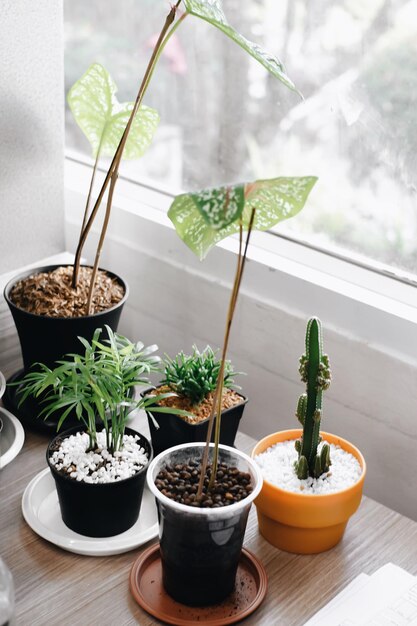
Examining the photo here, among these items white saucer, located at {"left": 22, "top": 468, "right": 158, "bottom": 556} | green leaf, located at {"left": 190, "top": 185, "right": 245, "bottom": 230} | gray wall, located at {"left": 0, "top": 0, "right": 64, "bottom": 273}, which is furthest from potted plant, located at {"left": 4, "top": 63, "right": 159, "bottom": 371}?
green leaf, located at {"left": 190, "top": 185, "right": 245, "bottom": 230}

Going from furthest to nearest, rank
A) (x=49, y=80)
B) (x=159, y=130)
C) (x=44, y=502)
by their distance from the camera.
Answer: (x=159, y=130), (x=49, y=80), (x=44, y=502)

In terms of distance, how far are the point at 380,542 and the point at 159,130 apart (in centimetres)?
103

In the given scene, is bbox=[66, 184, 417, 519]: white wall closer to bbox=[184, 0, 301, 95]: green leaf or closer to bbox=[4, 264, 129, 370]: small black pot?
bbox=[4, 264, 129, 370]: small black pot

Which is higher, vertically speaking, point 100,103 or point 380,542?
point 100,103

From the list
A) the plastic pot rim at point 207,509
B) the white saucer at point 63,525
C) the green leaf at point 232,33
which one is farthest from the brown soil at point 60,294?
the green leaf at point 232,33

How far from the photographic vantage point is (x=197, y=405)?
1.23 meters

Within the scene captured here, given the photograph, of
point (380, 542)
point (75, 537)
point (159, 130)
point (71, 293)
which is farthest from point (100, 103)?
point (380, 542)

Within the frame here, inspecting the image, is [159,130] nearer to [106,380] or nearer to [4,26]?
[4,26]

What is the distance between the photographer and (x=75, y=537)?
114 cm

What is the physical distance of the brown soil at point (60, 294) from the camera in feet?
4.32

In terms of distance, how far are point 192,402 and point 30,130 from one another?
1.86 ft

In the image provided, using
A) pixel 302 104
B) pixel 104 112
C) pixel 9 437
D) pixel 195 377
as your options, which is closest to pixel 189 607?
pixel 195 377

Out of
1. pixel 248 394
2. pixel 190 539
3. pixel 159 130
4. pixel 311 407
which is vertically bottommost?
pixel 248 394

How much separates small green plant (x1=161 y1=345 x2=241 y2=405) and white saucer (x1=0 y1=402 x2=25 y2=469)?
0.81 feet
